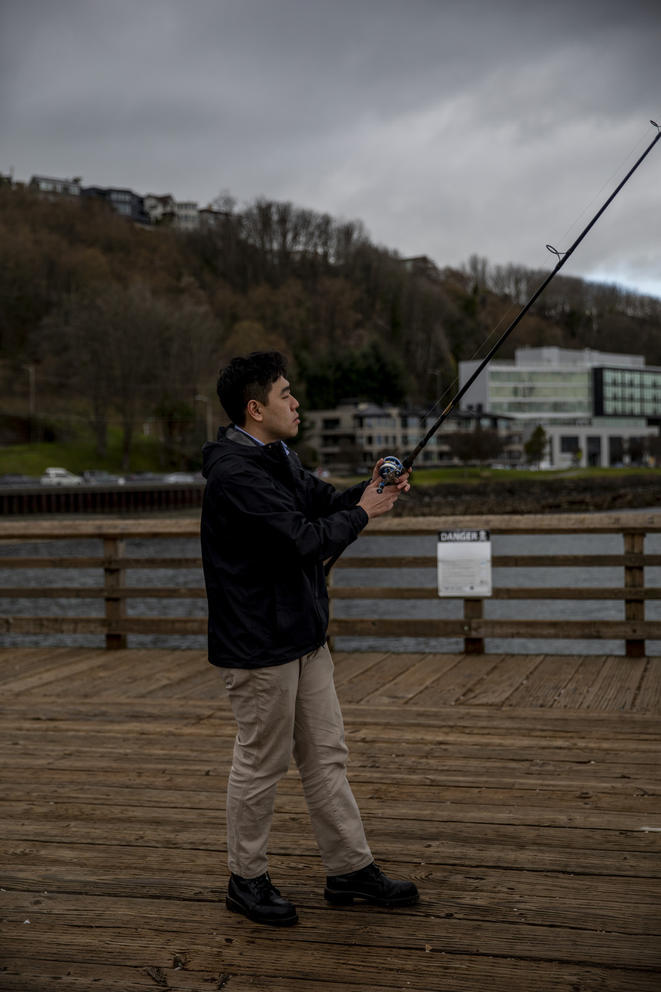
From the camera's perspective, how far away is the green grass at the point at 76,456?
2985 inches

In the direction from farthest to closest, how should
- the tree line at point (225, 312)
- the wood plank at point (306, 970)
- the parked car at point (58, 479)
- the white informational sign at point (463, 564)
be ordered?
the tree line at point (225, 312)
the parked car at point (58, 479)
the white informational sign at point (463, 564)
the wood plank at point (306, 970)

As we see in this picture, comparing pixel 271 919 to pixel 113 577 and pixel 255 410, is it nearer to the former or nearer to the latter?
pixel 255 410

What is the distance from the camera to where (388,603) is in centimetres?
2612

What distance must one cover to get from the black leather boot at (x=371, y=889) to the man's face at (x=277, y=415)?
52.1 inches

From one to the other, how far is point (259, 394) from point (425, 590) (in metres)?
4.56

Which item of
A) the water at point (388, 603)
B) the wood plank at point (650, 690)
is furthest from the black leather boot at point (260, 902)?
the water at point (388, 603)

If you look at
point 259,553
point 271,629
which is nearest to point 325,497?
point 259,553

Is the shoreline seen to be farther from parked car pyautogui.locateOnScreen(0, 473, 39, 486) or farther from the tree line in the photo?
parked car pyautogui.locateOnScreen(0, 473, 39, 486)

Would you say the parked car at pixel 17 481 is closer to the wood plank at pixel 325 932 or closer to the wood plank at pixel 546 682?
the wood plank at pixel 546 682

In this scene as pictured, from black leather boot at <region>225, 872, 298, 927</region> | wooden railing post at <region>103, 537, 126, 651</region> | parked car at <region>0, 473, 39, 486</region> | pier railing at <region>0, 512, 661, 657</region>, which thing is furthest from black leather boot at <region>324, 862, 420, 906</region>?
parked car at <region>0, 473, 39, 486</region>

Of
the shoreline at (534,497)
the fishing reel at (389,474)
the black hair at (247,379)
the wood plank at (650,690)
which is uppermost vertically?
the black hair at (247,379)

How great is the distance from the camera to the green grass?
249 feet

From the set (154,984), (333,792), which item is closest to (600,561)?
(333,792)

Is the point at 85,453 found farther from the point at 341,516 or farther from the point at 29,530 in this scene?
the point at 341,516
